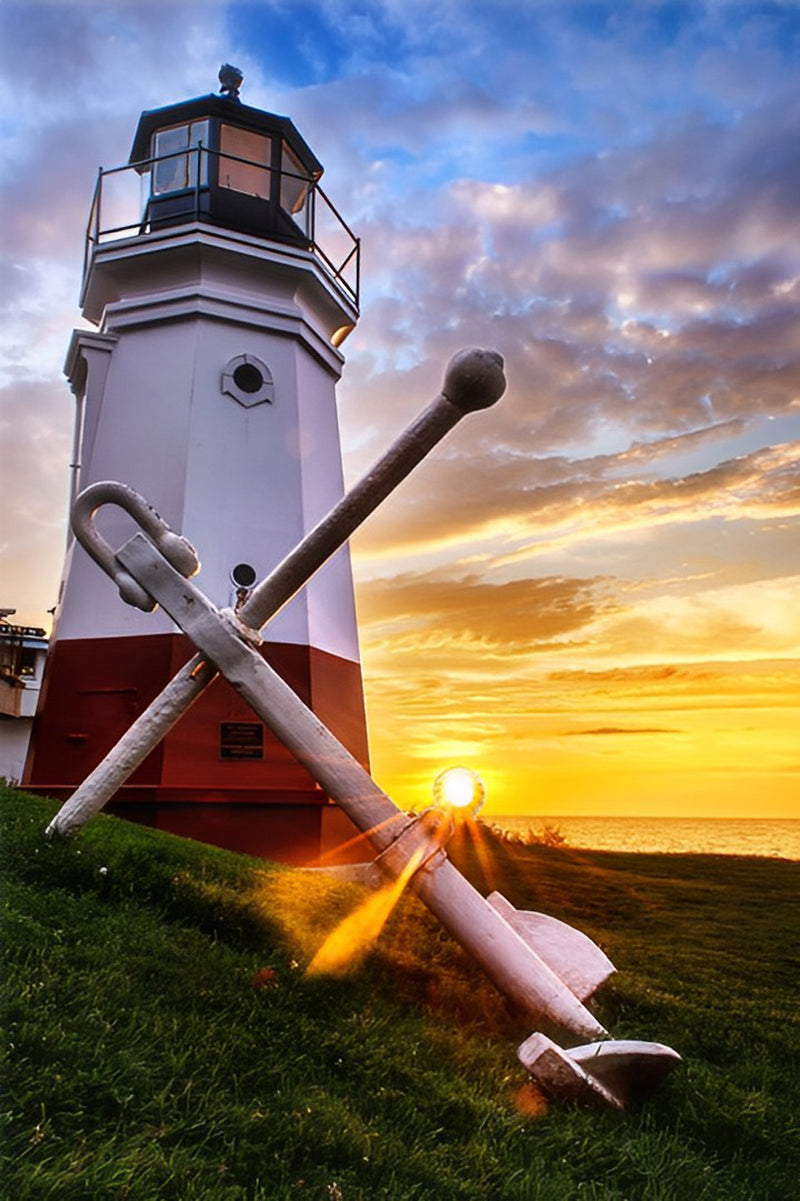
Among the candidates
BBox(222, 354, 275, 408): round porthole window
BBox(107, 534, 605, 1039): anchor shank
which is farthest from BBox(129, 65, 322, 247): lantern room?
BBox(107, 534, 605, 1039): anchor shank

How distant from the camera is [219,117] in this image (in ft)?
41.1

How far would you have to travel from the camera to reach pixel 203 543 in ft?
34.7

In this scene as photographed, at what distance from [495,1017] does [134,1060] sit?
7.39 ft

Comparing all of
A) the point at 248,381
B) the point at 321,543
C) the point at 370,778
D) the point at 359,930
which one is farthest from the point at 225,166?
the point at 359,930

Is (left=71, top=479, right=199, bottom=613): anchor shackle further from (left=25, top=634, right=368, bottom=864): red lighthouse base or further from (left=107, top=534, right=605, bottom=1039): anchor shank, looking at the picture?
(left=25, top=634, right=368, bottom=864): red lighthouse base

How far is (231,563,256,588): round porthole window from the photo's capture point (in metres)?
10.6

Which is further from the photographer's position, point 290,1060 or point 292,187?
point 292,187

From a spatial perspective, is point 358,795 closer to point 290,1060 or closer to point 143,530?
point 290,1060

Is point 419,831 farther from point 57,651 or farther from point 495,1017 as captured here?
point 57,651

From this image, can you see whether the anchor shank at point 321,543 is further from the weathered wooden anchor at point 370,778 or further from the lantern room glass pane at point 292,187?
the lantern room glass pane at point 292,187

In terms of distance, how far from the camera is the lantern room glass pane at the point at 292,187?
13148 millimetres

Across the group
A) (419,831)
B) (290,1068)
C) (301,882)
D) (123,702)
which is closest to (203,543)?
(123,702)

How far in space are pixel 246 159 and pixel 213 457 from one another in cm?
483

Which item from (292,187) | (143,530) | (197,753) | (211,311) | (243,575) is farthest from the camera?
(292,187)
